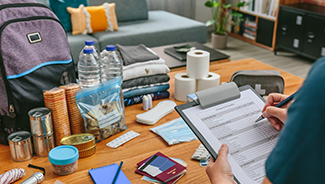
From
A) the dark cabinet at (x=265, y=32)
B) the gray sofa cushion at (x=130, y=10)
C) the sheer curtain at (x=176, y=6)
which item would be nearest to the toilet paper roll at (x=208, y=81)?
the gray sofa cushion at (x=130, y=10)

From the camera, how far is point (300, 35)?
3.68 m

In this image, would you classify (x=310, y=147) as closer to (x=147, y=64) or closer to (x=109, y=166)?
(x=109, y=166)

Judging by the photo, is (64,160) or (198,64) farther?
(198,64)

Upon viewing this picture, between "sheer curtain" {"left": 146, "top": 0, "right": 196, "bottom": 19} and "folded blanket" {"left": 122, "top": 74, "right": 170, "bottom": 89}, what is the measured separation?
337cm

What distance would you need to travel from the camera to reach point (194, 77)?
1.40 m

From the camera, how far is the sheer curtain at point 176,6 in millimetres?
4590

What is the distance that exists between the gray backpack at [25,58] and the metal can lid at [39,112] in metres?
0.07

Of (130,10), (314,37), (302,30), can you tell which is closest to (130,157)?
(130,10)

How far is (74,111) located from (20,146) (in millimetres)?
204

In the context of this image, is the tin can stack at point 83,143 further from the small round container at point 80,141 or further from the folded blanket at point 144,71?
the folded blanket at point 144,71

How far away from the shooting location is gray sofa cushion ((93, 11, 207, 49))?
10.2 feet

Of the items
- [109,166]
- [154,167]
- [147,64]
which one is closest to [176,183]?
[154,167]

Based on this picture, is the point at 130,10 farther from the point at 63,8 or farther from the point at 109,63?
the point at 109,63

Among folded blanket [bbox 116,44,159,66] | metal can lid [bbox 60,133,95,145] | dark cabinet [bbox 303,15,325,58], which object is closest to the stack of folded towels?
folded blanket [bbox 116,44,159,66]
